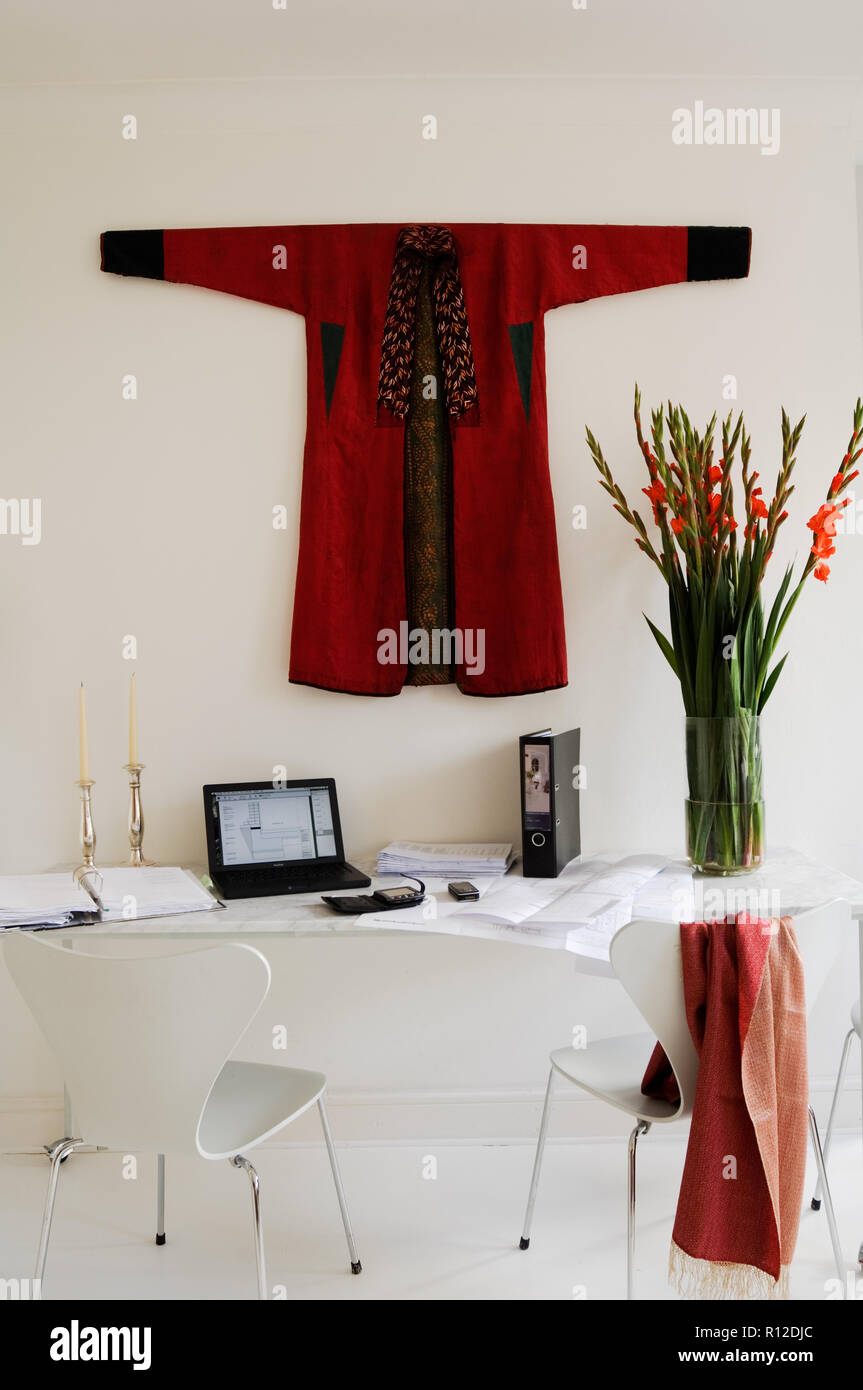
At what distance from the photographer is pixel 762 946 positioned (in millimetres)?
1662

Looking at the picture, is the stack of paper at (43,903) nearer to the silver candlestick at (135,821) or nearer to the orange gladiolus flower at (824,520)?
the silver candlestick at (135,821)

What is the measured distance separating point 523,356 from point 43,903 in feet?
5.22

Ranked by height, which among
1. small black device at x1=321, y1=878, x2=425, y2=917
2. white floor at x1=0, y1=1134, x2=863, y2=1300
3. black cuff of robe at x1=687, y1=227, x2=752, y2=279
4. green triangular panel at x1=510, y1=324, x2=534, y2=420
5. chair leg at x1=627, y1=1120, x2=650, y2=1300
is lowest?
white floor at x1=0, y1=1134, x2=863, y2=1300

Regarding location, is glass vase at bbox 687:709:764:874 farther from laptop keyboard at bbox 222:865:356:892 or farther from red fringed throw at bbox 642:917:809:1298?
laptop keyboard at bbox 222:865:356:892

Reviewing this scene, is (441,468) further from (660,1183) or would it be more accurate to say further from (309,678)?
(660,1183)

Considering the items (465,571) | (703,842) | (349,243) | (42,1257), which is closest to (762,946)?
(703,842)

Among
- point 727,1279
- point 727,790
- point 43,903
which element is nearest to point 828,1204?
point 727,1279

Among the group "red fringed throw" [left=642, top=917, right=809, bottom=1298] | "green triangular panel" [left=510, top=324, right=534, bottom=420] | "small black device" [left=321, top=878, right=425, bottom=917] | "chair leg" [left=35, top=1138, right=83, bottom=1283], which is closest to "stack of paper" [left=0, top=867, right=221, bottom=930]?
"small black device" [left=321, top=878, right=425, bottom=917]

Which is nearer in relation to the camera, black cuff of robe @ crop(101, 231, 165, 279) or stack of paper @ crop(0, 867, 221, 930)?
stack of paper @ crop(0, 867, 221, 930)

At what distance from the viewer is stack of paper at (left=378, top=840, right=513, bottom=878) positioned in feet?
7.26

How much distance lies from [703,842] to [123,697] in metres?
1.38

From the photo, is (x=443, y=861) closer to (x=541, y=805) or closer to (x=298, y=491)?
(x=541, y=805)

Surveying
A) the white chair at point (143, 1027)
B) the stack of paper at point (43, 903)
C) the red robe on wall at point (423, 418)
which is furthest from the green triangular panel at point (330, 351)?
the white chair at point (143, 1027)

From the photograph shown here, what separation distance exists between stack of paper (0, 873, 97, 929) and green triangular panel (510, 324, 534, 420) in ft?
4.82
